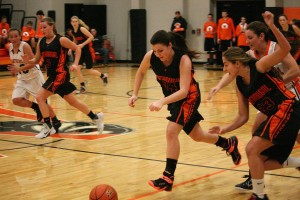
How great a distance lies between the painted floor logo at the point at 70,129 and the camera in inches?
393

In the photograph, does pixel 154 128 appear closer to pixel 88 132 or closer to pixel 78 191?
pixel 88 132

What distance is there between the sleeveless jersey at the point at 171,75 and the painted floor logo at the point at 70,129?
3339mm

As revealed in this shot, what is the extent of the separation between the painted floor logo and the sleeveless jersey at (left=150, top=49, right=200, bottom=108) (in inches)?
131

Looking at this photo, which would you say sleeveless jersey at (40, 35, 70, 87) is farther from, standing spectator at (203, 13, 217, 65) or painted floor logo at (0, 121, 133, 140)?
standing spectator at (203, 13, 217, 65)

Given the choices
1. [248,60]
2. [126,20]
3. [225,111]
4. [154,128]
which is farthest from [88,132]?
[126,20]

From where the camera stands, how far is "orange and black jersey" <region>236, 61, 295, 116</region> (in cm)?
561

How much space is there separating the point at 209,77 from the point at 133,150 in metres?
11.3

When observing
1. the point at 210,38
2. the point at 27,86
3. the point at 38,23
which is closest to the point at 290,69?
the point at 27,86

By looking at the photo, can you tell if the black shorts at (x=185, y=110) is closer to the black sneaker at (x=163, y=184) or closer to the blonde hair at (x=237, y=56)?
the black sneaker at (x=163, y=184)

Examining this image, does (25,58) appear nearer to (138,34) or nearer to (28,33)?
(28,33)

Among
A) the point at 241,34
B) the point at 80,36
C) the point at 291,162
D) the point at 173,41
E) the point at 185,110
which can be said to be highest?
the point at 173,41

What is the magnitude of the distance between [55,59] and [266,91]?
16.0 feet

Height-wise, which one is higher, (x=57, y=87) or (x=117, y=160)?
(x=57, y=87)

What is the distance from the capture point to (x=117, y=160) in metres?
8.10
